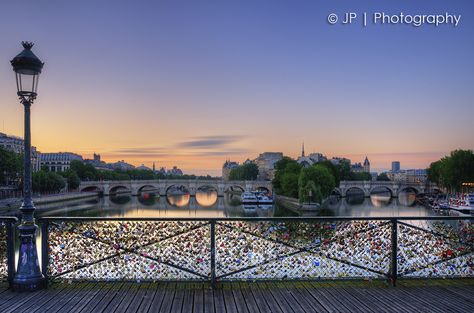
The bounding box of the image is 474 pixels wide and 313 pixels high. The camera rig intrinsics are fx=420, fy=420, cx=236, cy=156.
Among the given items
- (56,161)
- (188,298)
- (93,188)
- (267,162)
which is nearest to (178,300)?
(188,298)

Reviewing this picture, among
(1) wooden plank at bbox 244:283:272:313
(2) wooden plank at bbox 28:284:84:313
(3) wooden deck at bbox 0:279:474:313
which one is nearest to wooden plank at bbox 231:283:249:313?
(3) wooden deck at bbox 0:279:474:313

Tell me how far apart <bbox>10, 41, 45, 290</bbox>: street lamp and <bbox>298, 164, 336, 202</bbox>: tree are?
1920 inches

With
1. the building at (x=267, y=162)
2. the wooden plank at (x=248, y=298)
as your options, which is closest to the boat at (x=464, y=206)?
the wooden plank at (x=248, y=298)

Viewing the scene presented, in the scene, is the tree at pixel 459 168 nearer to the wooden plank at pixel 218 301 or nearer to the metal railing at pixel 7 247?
the wooden plank at pixel 218 301

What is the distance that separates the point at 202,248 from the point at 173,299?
114 centimetres

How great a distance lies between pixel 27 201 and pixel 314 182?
51.7 meters

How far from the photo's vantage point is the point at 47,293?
6.35 m

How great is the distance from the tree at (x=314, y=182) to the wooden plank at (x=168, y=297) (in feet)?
158

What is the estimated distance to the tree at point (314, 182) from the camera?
54.2 metres

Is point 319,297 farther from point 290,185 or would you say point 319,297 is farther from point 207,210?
point 290,185

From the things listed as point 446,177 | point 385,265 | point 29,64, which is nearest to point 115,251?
point 29,64

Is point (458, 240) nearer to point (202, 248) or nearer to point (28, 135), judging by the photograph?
point (202, 248)

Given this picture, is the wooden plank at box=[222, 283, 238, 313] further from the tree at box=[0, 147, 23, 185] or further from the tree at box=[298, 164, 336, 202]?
the tree at box=[0, 147, 23, 185]

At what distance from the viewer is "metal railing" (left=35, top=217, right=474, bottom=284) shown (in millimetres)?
6898
